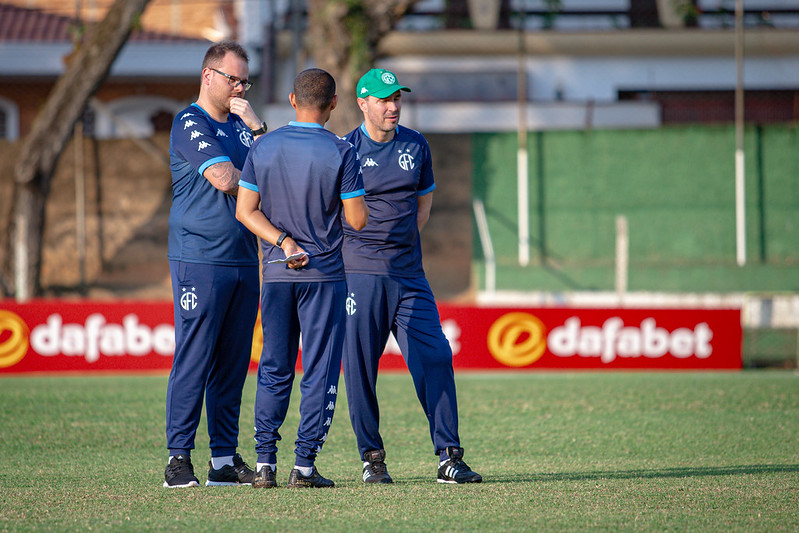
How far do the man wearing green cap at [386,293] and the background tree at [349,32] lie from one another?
419 inches

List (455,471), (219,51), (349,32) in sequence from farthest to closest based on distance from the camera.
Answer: (349,32) < (455,471) < (219,51)

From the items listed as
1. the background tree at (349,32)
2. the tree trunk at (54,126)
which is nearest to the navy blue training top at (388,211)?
the background tree at (349,32)

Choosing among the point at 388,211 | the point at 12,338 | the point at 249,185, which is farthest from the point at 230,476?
the point at 12,338

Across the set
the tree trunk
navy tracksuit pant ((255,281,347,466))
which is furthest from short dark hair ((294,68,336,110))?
the tree trunk

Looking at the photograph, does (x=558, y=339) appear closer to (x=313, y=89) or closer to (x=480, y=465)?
(x=480, y=465)

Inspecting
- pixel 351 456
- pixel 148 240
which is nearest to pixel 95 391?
pixel 351 456

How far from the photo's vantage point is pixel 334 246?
5.38 metres

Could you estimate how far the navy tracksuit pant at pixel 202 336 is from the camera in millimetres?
5422

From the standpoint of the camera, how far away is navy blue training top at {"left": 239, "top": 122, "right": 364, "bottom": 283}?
17.3 feet

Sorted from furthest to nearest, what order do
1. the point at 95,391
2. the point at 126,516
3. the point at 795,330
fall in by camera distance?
the point at 795,330 → the point at 95,391 → the point at 126,516

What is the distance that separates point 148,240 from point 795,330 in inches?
457

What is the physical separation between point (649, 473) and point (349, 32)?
1163 cm

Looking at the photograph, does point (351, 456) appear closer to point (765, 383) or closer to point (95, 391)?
point (95, 391)

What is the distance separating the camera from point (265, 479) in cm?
535
